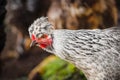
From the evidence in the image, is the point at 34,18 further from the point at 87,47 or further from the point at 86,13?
the point at 87,47

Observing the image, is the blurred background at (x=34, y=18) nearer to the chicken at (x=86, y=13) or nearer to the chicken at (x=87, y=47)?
the chicken at (x=86, y=13)

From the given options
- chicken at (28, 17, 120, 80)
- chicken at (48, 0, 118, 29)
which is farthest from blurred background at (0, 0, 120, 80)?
chicken at (28, 17, 120, 80)

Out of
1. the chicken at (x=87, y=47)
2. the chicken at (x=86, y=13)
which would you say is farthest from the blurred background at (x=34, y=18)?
the chicken at (x=87, y=47)

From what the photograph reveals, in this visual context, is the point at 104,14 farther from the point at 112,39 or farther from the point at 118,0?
the point at 112,39

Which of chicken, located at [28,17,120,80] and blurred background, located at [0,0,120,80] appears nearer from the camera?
chicken, located at [28,17,120,80]

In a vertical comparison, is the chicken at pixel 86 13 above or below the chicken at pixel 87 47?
above

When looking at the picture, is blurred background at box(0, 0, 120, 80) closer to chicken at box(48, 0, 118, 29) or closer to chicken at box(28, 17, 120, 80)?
chicken at box(48, 0, 118, 29)

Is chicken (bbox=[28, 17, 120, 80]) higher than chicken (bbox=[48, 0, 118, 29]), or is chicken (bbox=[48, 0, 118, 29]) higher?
chicken (bbox=[48, 0, 118, 29])
